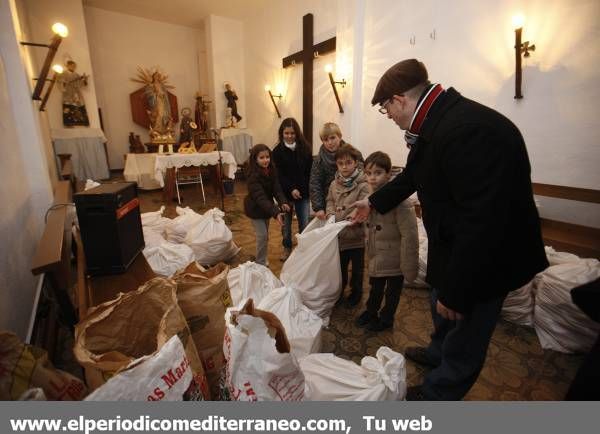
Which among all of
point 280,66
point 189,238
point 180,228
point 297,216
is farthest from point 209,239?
point 280,66

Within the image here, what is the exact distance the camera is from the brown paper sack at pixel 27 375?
26.2 inches

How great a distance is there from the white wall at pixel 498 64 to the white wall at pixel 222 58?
3390 millimetres

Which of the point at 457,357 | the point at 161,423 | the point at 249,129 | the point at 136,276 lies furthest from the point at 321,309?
the point at 249,129

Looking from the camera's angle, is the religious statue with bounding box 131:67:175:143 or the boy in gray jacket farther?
the religious statue with bounding box 131:67:175:143

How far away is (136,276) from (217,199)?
13.3 feet

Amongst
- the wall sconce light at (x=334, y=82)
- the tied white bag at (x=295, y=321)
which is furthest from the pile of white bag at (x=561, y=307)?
the wall sconce light at (x=334, y=82)

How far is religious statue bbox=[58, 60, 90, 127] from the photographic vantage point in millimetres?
6062

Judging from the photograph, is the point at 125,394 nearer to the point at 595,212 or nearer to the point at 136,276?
the point at 136,276

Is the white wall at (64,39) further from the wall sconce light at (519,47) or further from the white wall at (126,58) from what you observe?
the wall sconce light at (519,47)

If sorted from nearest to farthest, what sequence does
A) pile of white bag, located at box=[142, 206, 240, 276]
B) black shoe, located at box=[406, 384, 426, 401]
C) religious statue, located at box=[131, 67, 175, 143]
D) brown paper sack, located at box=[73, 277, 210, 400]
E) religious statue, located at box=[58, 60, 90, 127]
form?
brown paper sack, located at box=[73, 277, 210, 400], black shoe, located at box=[406, 384, 426, 401], pile of white bag, located at box=[142, 206, 240, 276], religious statue, located at box=[58, 60, 90, 127], religious statue, located at box=[131, 67, 175, 143]

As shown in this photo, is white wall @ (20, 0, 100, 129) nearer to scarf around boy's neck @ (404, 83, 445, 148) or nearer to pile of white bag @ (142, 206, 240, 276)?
pile of white bag @ (142, 206, 240, 276)

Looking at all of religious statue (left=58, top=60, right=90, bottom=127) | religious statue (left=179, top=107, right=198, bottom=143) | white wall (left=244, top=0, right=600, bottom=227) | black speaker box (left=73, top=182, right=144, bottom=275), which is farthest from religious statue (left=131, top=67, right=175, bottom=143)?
black speaker box (left=73, top=182, right=144, bottom=275)

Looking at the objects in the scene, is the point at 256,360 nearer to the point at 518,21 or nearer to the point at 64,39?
the point at 518,21

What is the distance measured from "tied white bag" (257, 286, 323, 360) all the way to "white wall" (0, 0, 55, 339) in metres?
1.24
